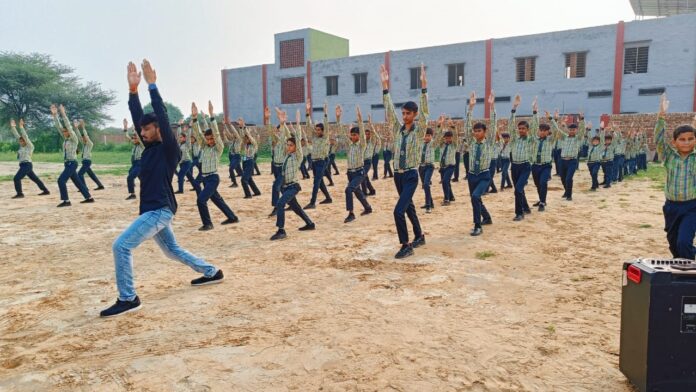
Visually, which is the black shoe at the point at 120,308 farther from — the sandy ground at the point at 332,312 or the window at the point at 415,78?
the window at the point at 415,78

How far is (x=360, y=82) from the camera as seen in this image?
116 feet

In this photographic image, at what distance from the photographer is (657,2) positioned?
29.6m

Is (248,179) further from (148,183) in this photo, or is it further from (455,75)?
(455,75)

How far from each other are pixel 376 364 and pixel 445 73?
30872mm

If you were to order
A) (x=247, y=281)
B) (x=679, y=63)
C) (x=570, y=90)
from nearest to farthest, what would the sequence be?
(x=247, y=281), (x=679, y=63), (x=570, y=90)

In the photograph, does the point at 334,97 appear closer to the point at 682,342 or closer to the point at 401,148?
the point at 401,148

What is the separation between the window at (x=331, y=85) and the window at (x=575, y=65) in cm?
1665

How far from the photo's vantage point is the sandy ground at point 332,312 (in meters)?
3.28

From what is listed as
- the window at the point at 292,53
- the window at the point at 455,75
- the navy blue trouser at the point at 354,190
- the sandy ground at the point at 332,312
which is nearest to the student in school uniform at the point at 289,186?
the sandy ground at the point at 332,312

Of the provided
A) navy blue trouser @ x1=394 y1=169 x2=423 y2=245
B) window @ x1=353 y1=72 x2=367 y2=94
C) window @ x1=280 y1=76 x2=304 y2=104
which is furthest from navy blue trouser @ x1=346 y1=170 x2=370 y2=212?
window @ x1=280 y1=76 x2=304 y2=104

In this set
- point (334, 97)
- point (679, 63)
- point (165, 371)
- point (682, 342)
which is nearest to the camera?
point (682, 342)

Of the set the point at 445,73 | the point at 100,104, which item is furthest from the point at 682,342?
the point at 100,104

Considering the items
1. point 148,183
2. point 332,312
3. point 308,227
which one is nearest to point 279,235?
point 308,227

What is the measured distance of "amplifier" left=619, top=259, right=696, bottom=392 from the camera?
265cm
